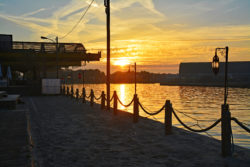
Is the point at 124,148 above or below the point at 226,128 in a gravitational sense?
below

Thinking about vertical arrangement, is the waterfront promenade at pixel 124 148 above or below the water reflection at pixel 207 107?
above

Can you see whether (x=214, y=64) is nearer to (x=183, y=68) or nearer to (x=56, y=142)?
(x=56, y=142)

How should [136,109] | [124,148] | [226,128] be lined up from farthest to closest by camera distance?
[136,109] < [124,148] < [226,128]

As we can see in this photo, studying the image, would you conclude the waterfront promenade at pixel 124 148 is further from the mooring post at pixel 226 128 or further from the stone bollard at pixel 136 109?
the stone bollard at pixel 136 109

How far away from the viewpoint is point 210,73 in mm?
132250

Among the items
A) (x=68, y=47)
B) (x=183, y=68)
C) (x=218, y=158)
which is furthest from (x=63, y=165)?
(x=183, y=68)

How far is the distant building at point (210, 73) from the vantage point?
393 ft

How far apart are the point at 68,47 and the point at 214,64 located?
39.2 m

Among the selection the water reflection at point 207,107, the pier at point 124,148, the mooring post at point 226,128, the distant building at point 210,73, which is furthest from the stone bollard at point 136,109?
the distant building at point 210,73

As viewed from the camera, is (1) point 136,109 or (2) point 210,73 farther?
(2) point 210,73

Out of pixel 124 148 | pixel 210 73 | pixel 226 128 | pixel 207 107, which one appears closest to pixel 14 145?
pixel 124 148

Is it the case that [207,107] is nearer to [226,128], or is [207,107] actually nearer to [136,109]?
[136,109]

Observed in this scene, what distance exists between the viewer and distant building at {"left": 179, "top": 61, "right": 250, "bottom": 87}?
119731 mm

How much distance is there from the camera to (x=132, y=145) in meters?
7.98
